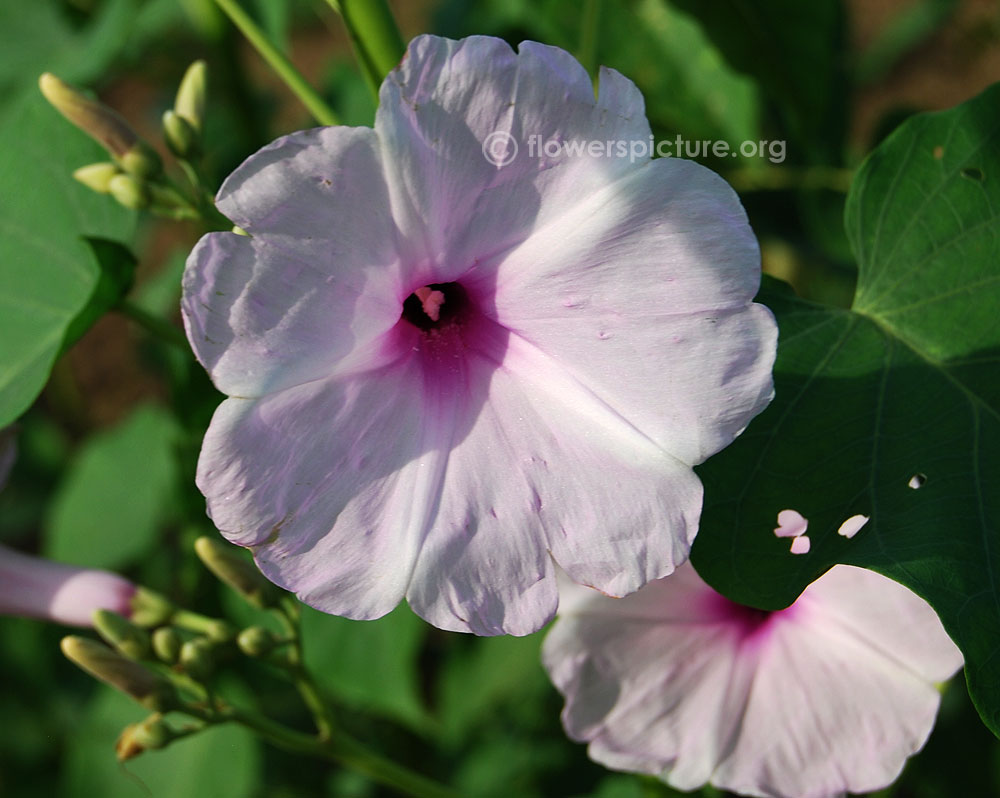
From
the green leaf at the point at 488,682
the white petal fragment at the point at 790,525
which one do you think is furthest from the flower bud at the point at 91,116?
the green leaf at the point at 488,682

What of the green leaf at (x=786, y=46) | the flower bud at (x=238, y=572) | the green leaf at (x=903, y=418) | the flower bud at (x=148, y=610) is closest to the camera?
the green leaf at (x=903, y=418)

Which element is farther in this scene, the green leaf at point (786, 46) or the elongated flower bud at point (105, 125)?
the green leaf at point (786, 46)

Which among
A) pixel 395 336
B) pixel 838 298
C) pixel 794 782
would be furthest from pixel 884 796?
pixel 838 298

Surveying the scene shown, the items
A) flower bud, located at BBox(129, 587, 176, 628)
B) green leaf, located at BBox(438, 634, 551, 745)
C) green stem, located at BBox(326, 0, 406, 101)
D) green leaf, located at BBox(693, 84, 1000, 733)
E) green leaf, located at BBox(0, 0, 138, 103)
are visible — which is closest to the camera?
green leaf, located at BBox(693, 84, 1000, 733)

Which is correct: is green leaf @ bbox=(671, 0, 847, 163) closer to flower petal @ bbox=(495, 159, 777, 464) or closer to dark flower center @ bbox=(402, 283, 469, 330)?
dark flower center @ bbox=(402, 283, 469, 330)

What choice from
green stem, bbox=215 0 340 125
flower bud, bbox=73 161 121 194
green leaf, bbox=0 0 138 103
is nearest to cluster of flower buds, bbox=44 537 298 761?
flower bud, bbox=73 161 121 194

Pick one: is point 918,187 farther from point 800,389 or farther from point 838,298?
point 838,298

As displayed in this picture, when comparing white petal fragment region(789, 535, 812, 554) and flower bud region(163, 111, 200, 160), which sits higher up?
flower bud region(163, 111, 200, 160)

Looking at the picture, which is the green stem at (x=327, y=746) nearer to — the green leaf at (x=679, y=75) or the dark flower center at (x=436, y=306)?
the dark flower center at (x=436, y=306)
